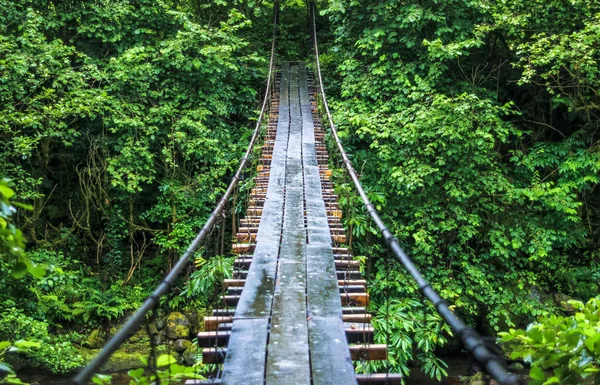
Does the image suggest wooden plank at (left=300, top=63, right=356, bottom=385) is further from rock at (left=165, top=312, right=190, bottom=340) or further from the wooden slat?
rock at (left=165, top=312, right=190, bottom=340)

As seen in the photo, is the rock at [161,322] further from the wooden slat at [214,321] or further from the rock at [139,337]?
the wooden slat at [214,321]

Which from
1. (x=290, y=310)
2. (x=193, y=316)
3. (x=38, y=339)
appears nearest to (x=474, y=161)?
(x=193, y=316)

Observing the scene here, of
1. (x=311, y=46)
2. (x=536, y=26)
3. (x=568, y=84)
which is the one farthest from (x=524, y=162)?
(x=311, y=46)

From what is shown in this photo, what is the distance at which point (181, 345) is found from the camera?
8234 mm

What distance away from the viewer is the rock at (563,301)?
27.6ft

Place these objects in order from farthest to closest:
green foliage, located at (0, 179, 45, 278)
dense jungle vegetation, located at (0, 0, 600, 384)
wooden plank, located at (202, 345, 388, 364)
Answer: dense jungle vegetation, located at (0, 0, 600, 384) < wooden plank, located at (202, 345, 388, 364) < green foliage, located at (0, 179, 45, 278)

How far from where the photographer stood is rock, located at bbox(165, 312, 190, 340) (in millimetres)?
8305

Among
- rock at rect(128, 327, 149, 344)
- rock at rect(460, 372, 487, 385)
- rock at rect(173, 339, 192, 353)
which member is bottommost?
rock at rect(460, 372, 487, 385)

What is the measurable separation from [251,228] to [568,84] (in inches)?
274

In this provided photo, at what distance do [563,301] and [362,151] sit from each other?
13.5 feet

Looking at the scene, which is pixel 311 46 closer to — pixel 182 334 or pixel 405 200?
pixel 405 200

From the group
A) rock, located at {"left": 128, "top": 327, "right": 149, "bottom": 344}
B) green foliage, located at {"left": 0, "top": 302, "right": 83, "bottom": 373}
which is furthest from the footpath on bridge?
rock, located at {"left": 128, "top": 327, "right": 149, "bottom": 344}

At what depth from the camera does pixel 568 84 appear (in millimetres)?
9031

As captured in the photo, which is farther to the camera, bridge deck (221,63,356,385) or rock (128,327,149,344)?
rock (128,327,149,344)
